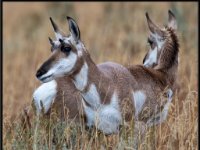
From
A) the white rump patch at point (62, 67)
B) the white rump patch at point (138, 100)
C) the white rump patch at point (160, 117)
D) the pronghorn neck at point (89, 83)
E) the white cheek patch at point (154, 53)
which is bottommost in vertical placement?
the white rump patch at point (160, 117)

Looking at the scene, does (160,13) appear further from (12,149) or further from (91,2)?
(12,149)

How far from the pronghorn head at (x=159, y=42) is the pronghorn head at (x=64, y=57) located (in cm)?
110

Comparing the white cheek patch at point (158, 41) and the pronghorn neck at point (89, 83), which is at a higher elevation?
the white cheek patch at point (158, 41)

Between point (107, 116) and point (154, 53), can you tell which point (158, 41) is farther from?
point (107, 116)

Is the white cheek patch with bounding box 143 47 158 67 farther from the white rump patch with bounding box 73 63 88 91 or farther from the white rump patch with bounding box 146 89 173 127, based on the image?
the white rump patch with bounding box 73 63 88 91

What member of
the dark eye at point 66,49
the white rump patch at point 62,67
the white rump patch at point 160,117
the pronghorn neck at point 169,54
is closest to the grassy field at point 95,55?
the white rump patch at point 160,117

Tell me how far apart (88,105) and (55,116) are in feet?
0.97

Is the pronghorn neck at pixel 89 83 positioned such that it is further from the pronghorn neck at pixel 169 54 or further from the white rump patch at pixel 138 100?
the pronghorn neck at pixel 169 54

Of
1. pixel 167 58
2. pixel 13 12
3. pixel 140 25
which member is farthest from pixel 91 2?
pixel 167 58

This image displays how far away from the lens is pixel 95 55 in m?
12.5

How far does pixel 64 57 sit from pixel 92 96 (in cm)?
44

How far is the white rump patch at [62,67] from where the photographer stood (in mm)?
5917

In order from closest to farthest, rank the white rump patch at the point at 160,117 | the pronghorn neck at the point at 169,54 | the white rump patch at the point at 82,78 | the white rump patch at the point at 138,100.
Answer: the white rump patch at the point at 82,78, the white rump patch at the point at 138,100, the white rump patch at the point at 160,117, the pronghorn neck at the point at 169,54

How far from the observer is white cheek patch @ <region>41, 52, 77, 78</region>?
5.92 meters
